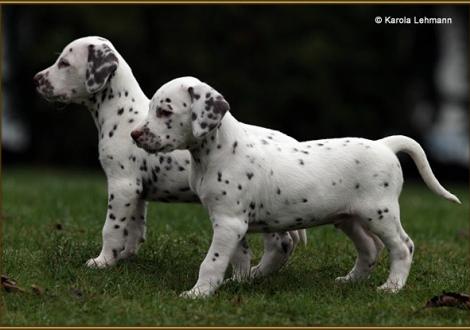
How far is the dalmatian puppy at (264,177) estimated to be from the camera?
20.5 ft

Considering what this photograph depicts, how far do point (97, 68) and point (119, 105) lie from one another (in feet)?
1.27

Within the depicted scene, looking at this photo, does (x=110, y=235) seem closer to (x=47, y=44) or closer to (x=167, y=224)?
(x=167, y=224)

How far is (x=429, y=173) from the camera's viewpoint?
22.4 ft

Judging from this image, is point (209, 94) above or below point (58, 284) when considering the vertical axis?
above

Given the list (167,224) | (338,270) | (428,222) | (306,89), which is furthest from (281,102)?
(338,270)

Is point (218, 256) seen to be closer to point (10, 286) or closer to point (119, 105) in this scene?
point (10, 286)

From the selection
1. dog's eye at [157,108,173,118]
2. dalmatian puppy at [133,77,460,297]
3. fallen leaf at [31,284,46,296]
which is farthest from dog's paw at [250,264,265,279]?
fallen leaf at [31,284,46,296]

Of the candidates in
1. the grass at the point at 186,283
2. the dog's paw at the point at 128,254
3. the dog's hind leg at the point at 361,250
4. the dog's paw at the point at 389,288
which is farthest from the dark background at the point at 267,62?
the dog's paw at the point at 389,288

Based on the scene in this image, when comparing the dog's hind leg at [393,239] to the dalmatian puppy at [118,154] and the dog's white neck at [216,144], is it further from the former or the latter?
the dog's white neck at [216,144]

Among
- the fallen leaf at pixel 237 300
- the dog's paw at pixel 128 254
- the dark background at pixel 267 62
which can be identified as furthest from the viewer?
the dark background at pixel 267 62

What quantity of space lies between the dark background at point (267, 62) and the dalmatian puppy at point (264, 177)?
15.8 meters

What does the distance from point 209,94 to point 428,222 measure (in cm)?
565

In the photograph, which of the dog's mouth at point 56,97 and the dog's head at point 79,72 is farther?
the dog's mouth at point 56,97

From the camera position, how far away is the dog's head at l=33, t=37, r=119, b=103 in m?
7.05
